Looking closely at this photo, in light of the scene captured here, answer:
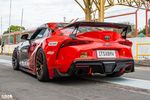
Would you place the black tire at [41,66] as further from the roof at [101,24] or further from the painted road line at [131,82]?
the painted road line at [131,82]

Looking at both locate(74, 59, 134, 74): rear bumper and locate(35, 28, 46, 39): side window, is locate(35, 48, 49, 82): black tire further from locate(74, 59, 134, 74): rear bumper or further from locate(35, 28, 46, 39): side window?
locate(74, 59, 134, 74): rear bumper

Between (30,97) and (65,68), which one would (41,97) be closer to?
(30,97)

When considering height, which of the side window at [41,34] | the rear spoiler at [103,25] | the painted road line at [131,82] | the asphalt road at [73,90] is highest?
the rear spoiler at [103,25]

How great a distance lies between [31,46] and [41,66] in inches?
49.4

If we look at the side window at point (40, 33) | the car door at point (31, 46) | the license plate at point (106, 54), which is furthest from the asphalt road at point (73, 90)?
the side window at point (40, 33)

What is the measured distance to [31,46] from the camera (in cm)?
958

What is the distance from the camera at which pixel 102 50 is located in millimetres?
7770

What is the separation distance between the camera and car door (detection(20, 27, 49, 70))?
29.7ft

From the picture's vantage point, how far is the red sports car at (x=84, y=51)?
761cm

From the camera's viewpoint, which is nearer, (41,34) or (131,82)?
(131,82)

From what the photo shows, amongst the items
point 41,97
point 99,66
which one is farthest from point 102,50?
point 41,97

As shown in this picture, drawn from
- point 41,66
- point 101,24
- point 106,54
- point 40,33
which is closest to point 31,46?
point 40,33

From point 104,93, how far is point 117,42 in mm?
1680

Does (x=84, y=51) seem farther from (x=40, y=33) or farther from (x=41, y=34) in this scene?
(x=40, y=33)
